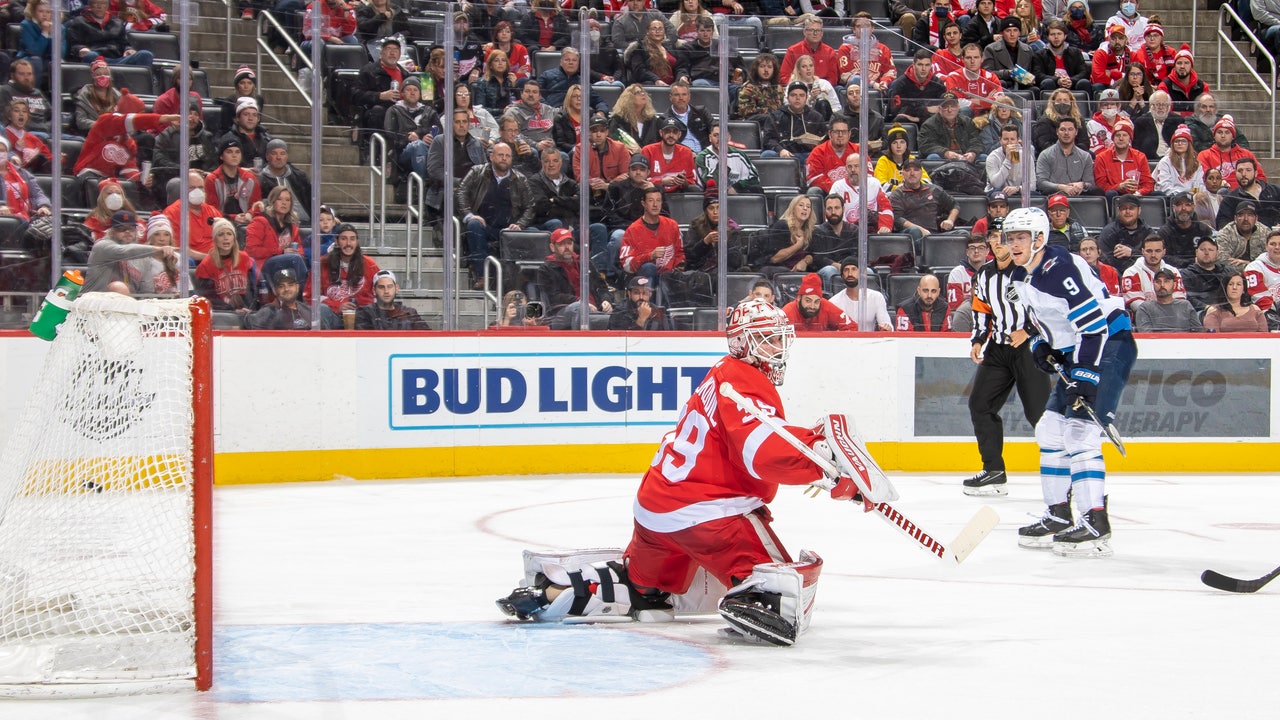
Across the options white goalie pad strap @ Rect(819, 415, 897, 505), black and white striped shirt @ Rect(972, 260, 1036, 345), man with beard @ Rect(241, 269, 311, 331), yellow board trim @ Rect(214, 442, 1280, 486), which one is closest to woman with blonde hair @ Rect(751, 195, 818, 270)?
yellow board trim @ Rect(214, 442, 1280, 486)

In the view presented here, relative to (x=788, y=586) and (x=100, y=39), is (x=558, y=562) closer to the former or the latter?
(x=788, y=586)

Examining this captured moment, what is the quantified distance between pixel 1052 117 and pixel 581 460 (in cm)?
409

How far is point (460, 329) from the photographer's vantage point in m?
8.56

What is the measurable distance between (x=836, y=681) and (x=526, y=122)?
577cm

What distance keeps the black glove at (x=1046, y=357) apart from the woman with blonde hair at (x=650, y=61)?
150 inches

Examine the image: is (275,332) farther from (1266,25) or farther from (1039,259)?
(1266,25)

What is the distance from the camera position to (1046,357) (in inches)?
231

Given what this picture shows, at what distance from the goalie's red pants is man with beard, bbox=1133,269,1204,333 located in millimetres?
5911

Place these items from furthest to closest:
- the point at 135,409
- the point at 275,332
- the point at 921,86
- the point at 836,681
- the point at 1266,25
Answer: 1. the point at 1266,25
2. the point at 921,86
3. the point at 275,332
4. the point at 135,409
5. the point at 836,681

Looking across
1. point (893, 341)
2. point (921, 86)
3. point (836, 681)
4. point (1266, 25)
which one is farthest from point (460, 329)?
point (1266, 25)

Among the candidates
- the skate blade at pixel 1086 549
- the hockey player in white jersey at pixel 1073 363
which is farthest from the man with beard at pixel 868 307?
the skate blade at pixel 1086 549

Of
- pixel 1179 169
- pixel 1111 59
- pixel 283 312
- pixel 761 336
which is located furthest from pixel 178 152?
pixel 1111 59

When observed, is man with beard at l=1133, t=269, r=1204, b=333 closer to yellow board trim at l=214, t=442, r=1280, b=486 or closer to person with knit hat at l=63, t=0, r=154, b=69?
yellow board trim at l=214, t=442, r=1280, b=486

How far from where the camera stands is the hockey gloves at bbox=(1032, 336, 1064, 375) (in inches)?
230
